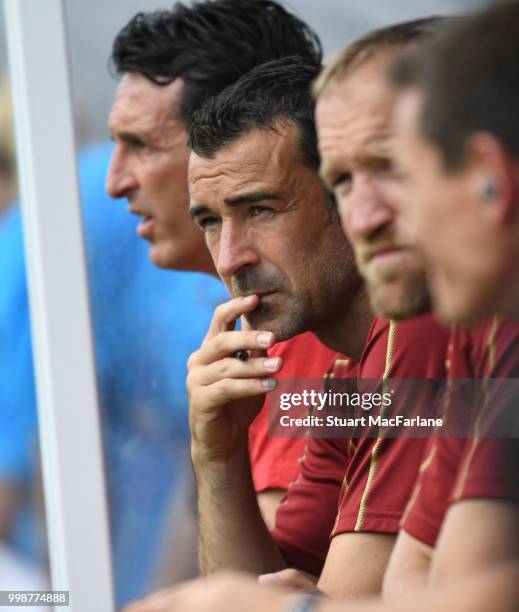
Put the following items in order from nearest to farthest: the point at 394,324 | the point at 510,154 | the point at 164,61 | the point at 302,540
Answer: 1. the point at 510,154
2. the point at 394,324
3. the point at 302,540
4. the point at 164,61

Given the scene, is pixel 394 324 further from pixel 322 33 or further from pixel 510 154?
pixel 322 33

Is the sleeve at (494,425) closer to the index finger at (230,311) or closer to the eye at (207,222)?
the index finger at (230,311)

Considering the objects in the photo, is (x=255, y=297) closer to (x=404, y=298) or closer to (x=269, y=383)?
(x=269, y=383)

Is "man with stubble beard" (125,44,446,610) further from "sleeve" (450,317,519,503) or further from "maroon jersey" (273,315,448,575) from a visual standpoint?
"sleeve" (450,317,519,503)

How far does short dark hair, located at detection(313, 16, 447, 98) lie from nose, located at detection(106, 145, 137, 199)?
95cm

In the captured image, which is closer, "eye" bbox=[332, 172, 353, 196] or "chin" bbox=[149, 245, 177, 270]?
"eye" bbox=[332, 172, 353, 196]

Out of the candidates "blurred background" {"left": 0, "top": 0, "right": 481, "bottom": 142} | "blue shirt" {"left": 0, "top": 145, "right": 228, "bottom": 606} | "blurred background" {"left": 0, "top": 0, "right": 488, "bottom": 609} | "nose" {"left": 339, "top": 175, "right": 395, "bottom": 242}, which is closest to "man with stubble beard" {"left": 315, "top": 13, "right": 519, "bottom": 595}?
"nose" {"left": 339, "top": 175, "right": 395, "bottom": 242}

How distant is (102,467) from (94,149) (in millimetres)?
606

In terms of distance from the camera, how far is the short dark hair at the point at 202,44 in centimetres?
221

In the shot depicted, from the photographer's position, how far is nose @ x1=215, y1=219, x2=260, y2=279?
1.65 meters

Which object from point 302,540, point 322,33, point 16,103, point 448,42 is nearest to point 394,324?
point 302,540

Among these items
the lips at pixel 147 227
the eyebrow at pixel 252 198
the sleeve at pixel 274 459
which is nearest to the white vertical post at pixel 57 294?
the lips at pixel 147 227

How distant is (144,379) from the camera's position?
2.22 metres

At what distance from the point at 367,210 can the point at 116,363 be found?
109 cm
